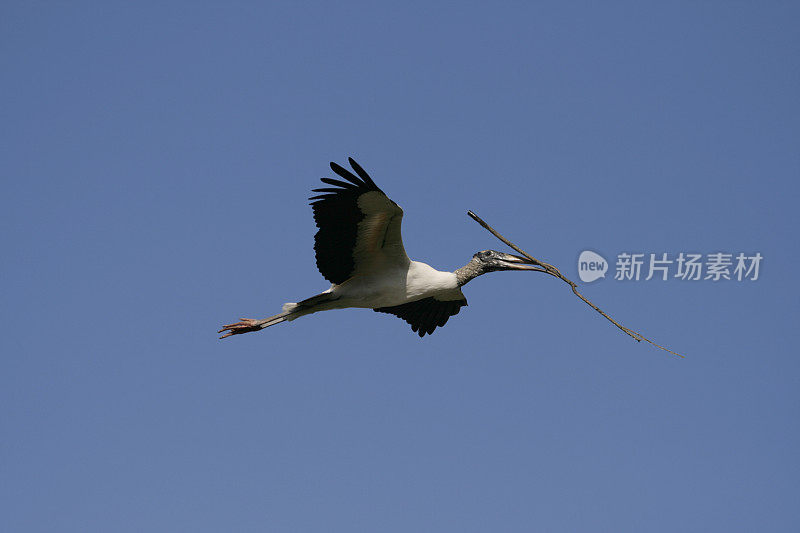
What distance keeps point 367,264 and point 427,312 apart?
202 cm

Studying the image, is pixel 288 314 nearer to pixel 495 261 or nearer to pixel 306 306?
pixel 306 306

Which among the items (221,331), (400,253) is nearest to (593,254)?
(400,253)

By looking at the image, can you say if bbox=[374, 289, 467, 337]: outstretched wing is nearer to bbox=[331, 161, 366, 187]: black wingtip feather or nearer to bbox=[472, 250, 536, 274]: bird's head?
bbox=[472, 250, 536, 274]: bird's head

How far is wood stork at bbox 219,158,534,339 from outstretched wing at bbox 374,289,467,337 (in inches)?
0.6

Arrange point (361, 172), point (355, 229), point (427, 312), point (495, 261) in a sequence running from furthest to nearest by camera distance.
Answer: point (427, 312)
point (495, 261)
point (355, 229)
point (361, 172)

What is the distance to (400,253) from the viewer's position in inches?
595

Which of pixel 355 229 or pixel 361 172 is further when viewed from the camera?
pixel 355 229

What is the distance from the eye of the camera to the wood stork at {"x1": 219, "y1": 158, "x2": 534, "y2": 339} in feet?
46.6

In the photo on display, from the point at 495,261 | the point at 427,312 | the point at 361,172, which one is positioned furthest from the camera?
the point at 427,312

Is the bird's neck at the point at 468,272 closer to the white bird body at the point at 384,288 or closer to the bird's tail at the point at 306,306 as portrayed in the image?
the white bird body at the point at 384,288

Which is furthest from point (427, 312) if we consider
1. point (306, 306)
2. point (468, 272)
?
point (306, 306)

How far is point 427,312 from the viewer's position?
55.5 ft

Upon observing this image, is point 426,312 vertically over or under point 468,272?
under

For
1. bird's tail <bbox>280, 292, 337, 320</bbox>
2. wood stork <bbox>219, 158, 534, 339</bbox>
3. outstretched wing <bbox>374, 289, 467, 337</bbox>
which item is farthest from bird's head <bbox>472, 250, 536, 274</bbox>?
bird's tail <bbox>280, 292, 337, 320</bbox>
